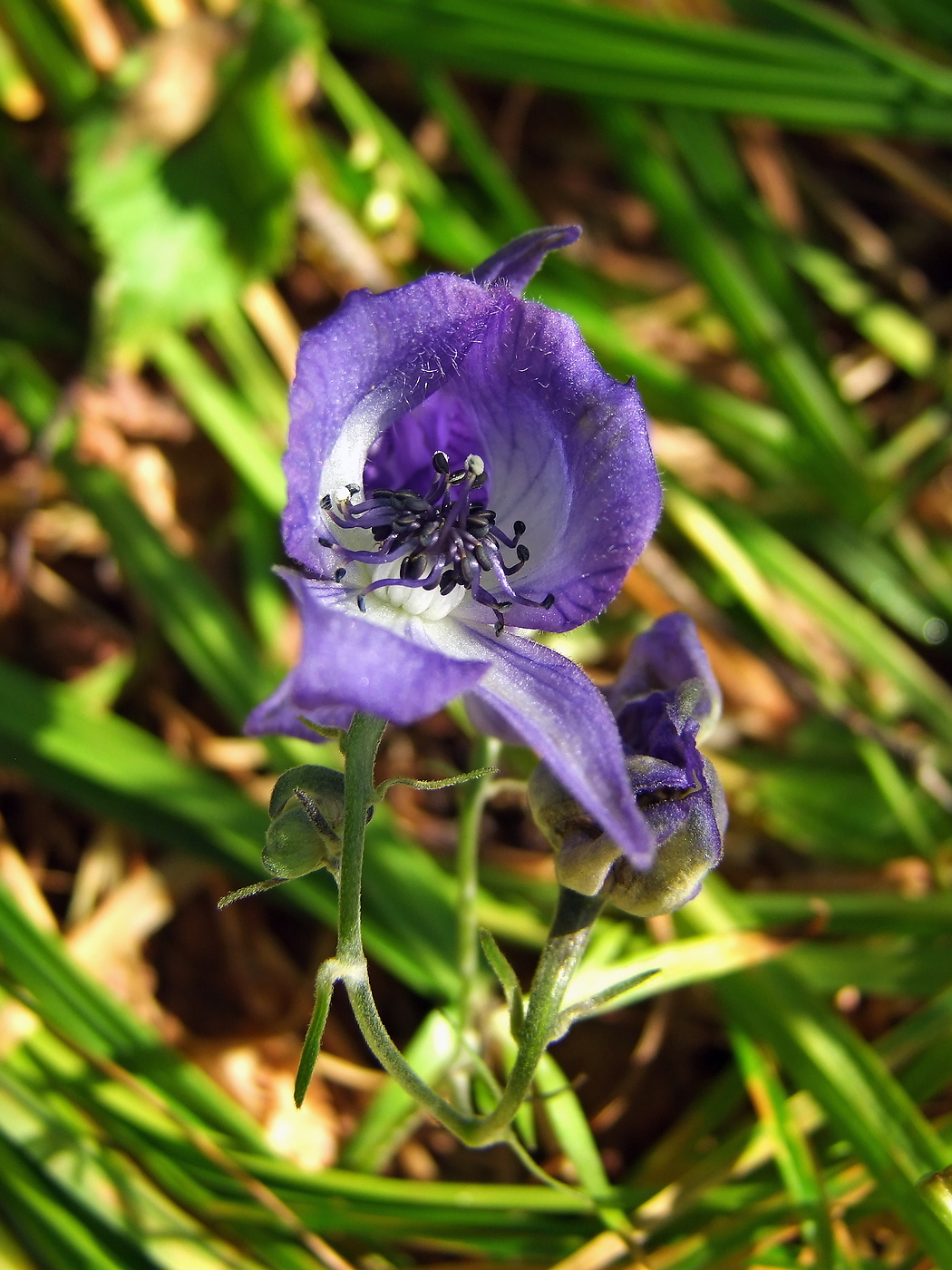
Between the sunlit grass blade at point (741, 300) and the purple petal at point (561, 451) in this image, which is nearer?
the purple petal at point (561, 451)

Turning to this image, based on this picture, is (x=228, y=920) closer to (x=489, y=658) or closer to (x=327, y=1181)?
(x=327, y=1181)

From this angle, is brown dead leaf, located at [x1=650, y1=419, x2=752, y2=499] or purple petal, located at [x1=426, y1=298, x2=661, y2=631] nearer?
purple petal, located at [x1=426, y1=298, x2=661, y2=631]

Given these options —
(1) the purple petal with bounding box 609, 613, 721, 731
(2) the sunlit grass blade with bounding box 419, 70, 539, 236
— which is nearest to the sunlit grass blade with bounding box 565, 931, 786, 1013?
(1) the purple petal with bounding box 609, 613, 721, 731

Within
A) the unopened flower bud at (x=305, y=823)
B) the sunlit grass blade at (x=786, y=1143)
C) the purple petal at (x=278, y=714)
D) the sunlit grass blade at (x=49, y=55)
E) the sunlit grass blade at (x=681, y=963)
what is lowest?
the sunlit grass blade at (x=786, y=1143)

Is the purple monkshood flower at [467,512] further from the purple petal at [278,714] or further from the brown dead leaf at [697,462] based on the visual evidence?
→ the brown dead leaf at [697,462]

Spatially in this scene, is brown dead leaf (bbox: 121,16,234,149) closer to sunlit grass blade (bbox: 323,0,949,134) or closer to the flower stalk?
sunlit grass blade (bbox: 323,0,949,134)

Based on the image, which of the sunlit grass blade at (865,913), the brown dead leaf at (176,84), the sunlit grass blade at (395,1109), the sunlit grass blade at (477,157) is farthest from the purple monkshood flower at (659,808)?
the brown dead leaf at (176,84)

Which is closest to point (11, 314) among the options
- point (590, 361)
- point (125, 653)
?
point (125, 653)
